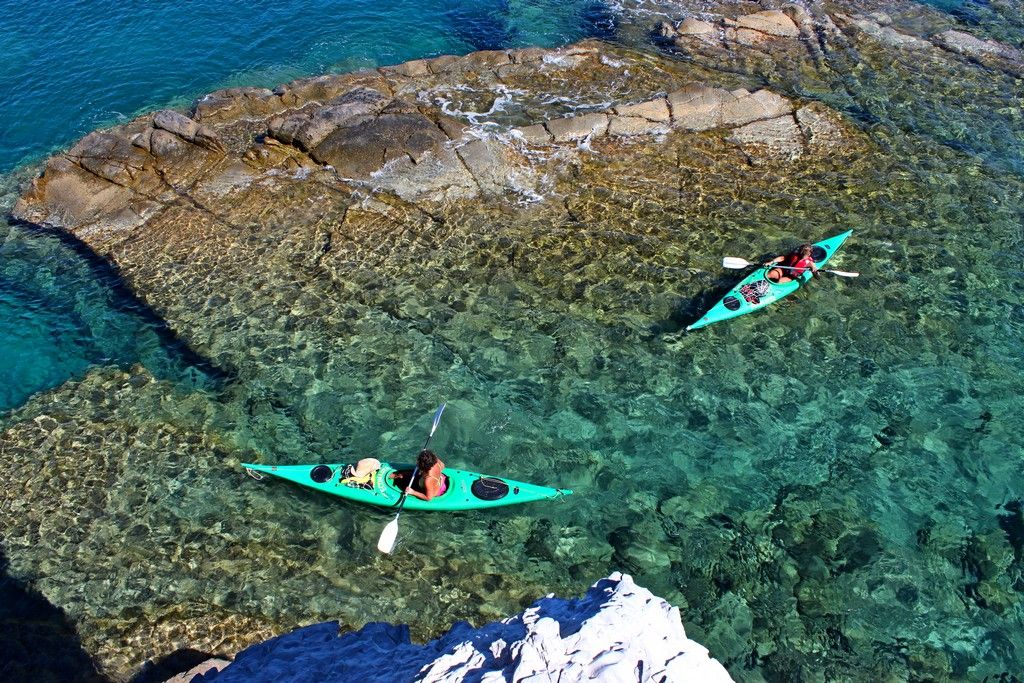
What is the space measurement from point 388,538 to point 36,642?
406 centimetres

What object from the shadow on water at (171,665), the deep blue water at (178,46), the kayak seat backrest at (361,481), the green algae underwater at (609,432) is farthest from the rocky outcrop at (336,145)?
the shadow on water at (171,665)

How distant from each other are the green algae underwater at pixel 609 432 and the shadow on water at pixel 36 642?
A: 0.16 meters

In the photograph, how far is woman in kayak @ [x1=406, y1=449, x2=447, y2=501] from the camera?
8625 millimetres

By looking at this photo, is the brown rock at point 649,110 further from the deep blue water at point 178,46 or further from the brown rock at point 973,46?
the brown rock at point 973,46

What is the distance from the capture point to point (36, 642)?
25.5 feet

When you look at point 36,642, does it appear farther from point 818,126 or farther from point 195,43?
point 195,43

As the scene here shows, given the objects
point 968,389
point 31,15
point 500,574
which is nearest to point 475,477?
point 500,574

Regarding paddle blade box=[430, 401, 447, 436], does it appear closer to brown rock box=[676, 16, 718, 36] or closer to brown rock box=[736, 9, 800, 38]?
brown rock box=[676, 16, 718, 36]

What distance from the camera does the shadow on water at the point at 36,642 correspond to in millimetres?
7465

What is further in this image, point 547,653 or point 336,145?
point 336,145

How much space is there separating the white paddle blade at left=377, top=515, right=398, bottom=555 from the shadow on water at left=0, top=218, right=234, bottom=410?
407 centimetres

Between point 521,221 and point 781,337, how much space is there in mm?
5274

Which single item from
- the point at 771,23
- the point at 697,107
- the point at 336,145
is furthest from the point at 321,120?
the point at 771,23

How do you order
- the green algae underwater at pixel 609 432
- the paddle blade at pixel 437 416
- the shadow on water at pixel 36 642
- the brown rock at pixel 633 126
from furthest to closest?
the brown rock at pixel 633 126
the paddle blade at pixel 437 416
the green algae underwater at pixel 609 432
the shadow on water at pixel 36 642
